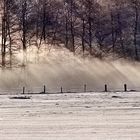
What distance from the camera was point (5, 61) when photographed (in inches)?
1960

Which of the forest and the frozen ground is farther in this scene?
the forest

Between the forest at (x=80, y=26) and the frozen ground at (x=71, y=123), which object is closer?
the frozen ground at (x=71, y=123)

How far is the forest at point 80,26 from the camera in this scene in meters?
54.8

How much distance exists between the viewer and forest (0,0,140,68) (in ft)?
180

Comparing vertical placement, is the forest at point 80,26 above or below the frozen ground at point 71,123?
above

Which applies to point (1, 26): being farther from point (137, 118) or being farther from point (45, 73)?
point (137, 118)

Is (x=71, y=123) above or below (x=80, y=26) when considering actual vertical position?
below

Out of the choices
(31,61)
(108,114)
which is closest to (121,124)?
(108,114)

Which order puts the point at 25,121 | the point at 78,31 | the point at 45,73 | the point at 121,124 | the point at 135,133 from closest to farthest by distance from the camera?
the point at 135,133 → the point at 121,124 → the point at 25,121 → the point at 45,73 → the point at 78,31

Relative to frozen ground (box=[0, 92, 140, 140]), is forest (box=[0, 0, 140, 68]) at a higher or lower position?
higher

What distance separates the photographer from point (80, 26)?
57.3 metres

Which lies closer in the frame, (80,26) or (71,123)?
(71,123)

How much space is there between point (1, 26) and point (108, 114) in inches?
1481

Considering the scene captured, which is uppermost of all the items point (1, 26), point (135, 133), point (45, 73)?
point (1, 26)
